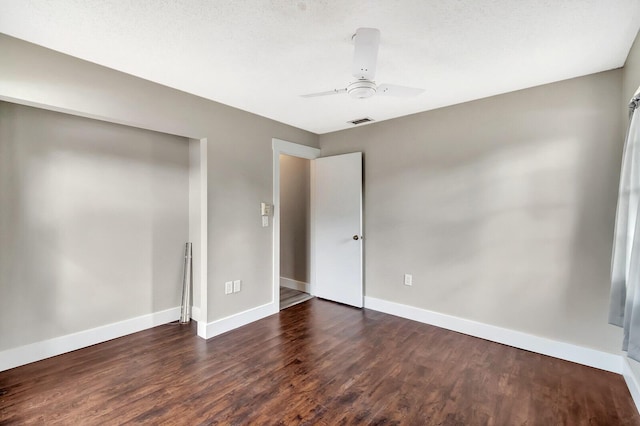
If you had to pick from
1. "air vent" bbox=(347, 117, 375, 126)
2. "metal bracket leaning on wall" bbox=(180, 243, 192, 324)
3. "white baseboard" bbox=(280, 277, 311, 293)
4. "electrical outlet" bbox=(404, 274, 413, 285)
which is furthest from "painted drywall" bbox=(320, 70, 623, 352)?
"metal bracket leaning on wall" bbox=(180, 243, 192, 324)

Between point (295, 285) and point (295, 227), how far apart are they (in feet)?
3.08

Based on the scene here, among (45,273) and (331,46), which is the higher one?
(331,46)

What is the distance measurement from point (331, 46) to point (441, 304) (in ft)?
9.14

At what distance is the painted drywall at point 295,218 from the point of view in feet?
14.9

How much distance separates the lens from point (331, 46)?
6.31 feet

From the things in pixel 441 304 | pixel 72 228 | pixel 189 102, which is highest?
pixel 189 102

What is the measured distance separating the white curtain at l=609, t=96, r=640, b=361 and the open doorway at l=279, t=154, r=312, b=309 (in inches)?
130

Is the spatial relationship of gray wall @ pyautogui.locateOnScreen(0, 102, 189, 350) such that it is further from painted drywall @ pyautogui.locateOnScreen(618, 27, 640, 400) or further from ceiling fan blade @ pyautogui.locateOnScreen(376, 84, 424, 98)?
painted drywall @ pyautogui.locateOnScreen(618, 27, 640, 400)

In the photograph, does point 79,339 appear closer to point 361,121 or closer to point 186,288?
point 186,288

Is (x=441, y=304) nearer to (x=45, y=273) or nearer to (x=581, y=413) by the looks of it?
(x=581, y=413)

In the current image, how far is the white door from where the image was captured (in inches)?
149

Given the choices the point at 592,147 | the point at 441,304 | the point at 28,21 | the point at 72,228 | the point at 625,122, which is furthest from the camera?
the point at 441,304

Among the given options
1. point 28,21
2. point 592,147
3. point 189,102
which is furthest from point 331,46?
point 592,147

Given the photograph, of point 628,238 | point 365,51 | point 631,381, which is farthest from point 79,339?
point 631,381
